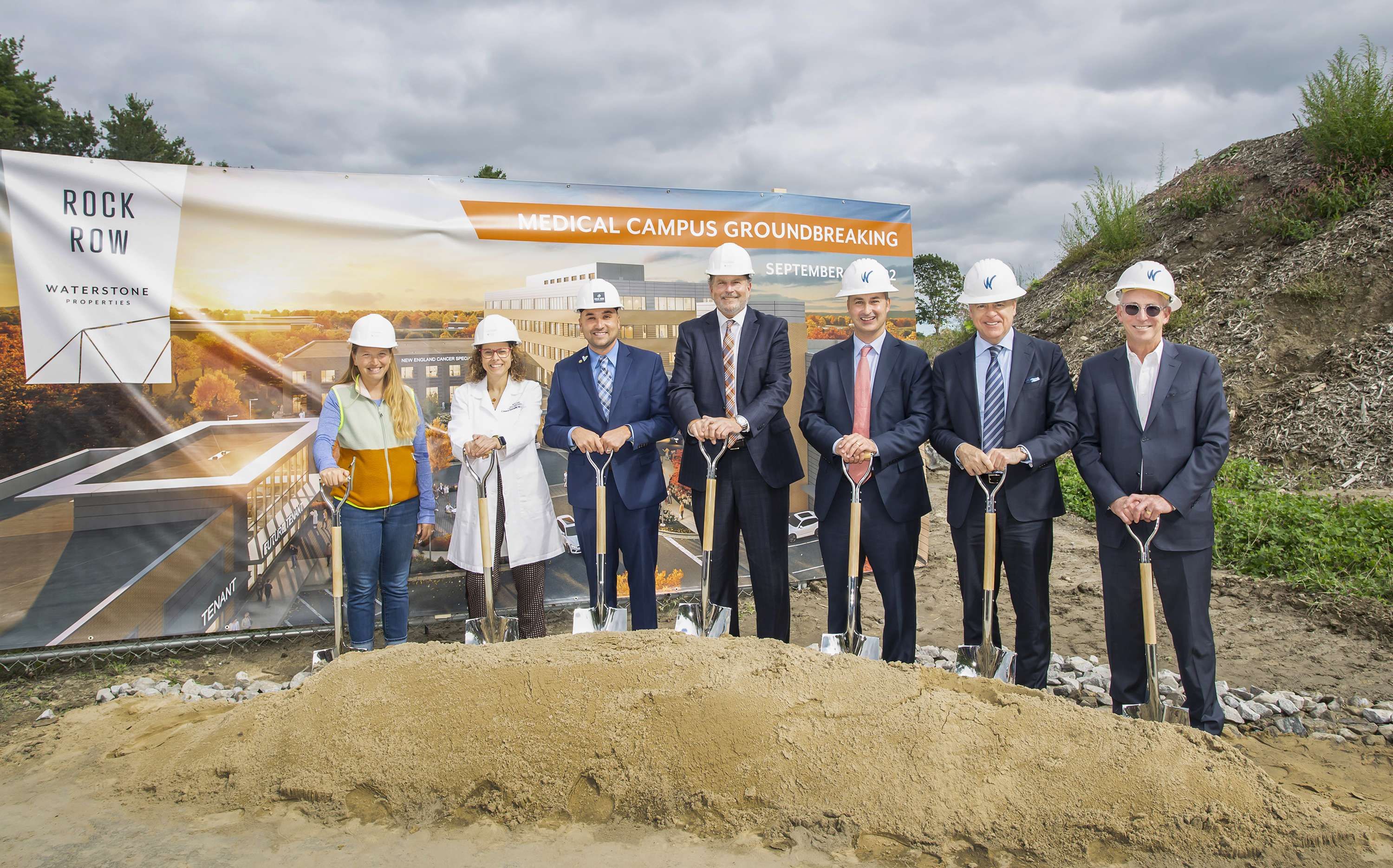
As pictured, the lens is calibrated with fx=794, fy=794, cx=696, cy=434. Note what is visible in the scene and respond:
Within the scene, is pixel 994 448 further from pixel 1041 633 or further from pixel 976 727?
pixel 976 727

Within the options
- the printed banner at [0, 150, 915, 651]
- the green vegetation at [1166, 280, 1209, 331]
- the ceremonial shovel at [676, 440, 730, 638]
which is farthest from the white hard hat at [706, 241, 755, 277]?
the green vegetation at [1166, 280, 1209, 331]

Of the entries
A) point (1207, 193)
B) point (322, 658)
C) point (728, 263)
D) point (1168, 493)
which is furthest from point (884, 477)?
point (1207, 193)

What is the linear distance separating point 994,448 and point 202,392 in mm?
4522

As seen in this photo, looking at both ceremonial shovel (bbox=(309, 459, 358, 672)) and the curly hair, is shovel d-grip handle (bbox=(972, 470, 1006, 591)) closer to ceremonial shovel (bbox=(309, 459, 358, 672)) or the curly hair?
the curly hair

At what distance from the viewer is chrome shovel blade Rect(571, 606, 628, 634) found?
13.2ft

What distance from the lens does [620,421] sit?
13.7 ft

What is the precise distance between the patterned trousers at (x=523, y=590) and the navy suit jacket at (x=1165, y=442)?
9.13 feet

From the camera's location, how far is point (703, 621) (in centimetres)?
397

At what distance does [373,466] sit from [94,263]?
223 centimetres

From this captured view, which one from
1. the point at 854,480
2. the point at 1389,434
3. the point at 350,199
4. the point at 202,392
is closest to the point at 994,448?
the point at 854,480

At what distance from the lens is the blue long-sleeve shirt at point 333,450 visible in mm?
3862

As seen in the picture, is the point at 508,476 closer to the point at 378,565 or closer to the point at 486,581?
the point at 486,581

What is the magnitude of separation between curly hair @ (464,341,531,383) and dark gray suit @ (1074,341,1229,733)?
2807 mm

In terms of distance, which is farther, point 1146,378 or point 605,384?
point 605,384
